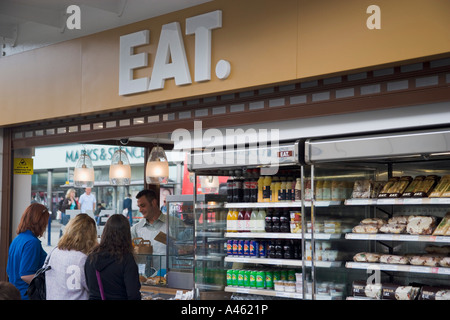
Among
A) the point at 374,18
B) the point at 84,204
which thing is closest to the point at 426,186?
the point at 374,18

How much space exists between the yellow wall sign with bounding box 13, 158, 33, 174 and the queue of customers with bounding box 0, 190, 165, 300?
8.25 ft

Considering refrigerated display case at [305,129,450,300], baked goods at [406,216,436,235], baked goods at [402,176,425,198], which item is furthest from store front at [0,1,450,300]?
baked goods at [406,216,436,235]

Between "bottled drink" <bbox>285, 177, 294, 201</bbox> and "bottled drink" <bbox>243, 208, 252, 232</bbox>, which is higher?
"bottled drink" <bbox>285, 177, 294, 201</bbox>

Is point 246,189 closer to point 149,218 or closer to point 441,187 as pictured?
point 441,187

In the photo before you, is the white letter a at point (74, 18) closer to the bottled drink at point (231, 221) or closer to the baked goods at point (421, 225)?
the bottled drink at point (231, 221)

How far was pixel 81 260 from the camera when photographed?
4.68 m

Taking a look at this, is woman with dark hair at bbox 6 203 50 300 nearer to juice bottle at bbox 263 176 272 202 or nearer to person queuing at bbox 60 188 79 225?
juice bottle at bbox 263 176 272 202

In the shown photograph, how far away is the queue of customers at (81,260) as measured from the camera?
4.34m

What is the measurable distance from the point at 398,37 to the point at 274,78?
3.56 feet

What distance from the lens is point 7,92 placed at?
7.15m

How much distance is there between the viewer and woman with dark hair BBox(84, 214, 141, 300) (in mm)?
4324

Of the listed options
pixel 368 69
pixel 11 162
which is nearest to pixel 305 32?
pixel 368 69

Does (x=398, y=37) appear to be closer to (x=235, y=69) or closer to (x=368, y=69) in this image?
(x=368, y=69)

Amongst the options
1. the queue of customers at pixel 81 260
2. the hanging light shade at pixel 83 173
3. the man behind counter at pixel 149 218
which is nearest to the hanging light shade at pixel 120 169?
the hanging light shade at pixel 83 173
